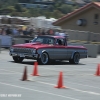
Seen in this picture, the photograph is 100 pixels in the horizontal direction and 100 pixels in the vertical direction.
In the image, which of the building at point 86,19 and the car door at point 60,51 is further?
the building at point 86,19

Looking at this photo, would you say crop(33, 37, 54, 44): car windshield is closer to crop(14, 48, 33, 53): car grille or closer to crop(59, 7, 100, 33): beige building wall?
crop(14, 48, 33, 53): car grille

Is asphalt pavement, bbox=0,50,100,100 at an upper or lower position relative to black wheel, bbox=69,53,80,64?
lower

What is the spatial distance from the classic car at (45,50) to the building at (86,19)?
67.3 ft

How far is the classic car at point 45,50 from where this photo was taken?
23141mm

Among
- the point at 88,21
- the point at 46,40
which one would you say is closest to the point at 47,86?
the point at 46,40

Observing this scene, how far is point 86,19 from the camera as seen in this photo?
47.6 m

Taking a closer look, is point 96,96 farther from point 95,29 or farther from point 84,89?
point 95,29

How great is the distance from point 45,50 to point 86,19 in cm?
2472

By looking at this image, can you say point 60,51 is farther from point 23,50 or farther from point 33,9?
point 33,9

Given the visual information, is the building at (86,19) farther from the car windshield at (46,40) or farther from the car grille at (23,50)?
the car grille at (23,50)

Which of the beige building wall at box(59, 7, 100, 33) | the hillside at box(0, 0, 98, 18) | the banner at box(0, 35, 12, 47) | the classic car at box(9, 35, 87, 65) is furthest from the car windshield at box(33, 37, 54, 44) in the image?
the hillside at box(0, 0, 98, 18)

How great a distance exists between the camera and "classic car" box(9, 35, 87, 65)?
23141 millimetres

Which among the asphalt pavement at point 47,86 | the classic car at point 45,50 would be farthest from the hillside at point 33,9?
the asphalt pavement at point 47,86

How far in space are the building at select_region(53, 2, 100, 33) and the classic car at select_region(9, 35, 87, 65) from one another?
20.5m
